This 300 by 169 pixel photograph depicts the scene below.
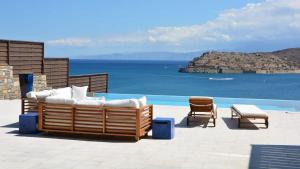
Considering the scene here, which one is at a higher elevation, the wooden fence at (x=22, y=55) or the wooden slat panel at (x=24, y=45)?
the wooden slat panel at (x=24, y=45)

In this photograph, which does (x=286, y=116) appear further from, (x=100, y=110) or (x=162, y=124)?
(x=100, y=110)

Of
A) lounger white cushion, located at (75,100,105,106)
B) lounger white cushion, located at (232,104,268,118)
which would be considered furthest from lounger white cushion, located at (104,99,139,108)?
lounger white cushion, located at (232,104,268,118)

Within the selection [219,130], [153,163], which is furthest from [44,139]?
[219,130]

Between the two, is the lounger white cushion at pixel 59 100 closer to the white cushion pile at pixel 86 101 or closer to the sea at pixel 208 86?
the white cushion pile at pixel 86 101

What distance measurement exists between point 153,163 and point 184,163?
46cm

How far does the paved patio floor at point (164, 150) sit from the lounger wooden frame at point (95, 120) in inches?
6.9

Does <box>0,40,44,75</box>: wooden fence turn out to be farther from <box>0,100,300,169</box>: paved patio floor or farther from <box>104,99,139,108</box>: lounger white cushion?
<box>104,99,139,108</box>: lounger white cushion

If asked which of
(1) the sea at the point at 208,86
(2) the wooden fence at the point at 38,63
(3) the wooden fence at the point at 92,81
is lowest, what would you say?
(1) the sea at the point at 208,86

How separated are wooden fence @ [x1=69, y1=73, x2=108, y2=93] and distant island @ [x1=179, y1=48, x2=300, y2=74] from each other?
3742 inches

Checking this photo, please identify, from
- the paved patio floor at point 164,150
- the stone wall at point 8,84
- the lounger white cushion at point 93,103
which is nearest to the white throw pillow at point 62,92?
the lounger white cushion at point 93,103

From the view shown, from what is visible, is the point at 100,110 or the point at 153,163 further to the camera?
the point at 100,110

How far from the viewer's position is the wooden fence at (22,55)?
1602cm

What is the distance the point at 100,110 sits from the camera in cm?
805

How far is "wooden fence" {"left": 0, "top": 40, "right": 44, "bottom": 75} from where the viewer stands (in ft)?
52.5
